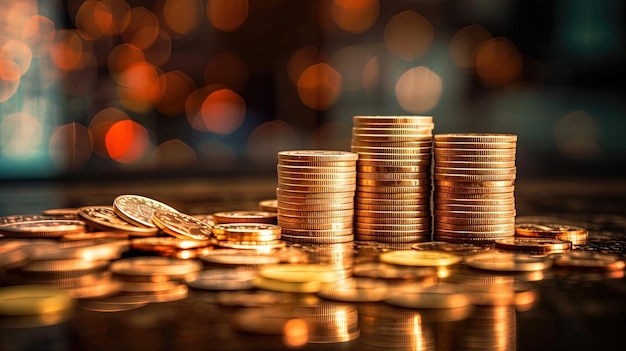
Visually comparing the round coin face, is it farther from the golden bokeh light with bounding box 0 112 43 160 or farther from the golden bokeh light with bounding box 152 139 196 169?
the golden bokeh light with bounding box 0 112 43 160

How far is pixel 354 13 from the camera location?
17.3 feet

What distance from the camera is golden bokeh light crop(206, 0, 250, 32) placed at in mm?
5254

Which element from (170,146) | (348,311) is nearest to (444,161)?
(348,311)

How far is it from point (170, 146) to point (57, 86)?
2.63 feet

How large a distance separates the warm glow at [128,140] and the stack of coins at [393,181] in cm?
344

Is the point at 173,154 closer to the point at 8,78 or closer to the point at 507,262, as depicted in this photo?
the point at 8,78

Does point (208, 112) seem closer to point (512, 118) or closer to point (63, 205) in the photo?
point (512, 118)

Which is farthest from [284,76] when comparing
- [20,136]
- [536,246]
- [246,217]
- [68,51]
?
[536,246]

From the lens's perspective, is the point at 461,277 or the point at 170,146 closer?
the point at 461,277

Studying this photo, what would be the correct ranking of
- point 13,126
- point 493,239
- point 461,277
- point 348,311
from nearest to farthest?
point 348,311 < point 461,277 < point 493,239 < point 13,126

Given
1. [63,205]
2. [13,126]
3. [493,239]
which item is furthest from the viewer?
[13,126]

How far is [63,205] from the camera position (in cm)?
285

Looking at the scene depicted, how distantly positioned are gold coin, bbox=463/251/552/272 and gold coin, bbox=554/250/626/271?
1.2 inches

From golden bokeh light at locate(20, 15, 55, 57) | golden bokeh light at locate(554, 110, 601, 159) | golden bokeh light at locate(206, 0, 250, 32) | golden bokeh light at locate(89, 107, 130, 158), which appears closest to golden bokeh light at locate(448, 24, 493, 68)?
golden bokeh light at locate(554, 110, 601, 159)
